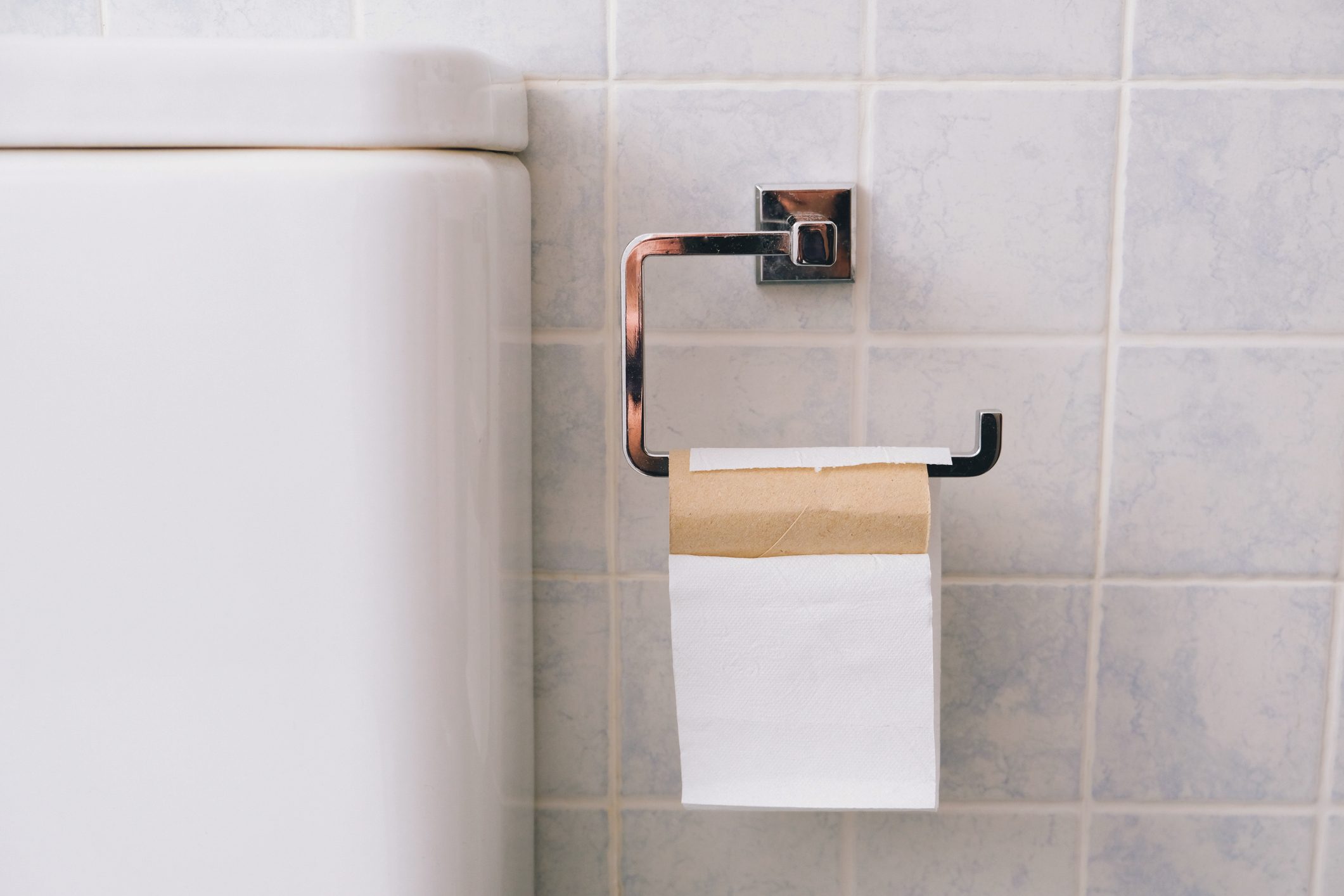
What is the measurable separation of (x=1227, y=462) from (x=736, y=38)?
1.22ft

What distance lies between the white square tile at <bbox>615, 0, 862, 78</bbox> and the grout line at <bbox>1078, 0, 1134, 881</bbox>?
150 mm

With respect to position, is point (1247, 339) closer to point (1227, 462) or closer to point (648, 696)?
point (1227, 462)

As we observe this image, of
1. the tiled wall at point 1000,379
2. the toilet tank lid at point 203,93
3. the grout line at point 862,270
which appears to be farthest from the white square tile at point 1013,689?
the toilet tank lid at point 203,93

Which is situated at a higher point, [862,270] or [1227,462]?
[862,270]

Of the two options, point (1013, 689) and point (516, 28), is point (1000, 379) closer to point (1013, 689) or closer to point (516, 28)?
point (1013, 689)

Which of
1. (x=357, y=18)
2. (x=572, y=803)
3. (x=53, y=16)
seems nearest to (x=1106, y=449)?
(x=572, y=803)

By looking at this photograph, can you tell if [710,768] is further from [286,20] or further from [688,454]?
[286,20]

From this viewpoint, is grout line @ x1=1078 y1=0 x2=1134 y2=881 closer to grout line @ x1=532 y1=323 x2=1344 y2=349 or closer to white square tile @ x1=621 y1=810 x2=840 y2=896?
grout line @ x1=532 y1=323 x2=1344 y2=349

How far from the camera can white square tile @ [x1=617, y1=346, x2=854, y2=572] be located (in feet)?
1.96

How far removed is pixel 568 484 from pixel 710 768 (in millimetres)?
186

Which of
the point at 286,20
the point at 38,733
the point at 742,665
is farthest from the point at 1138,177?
the point at 38,733

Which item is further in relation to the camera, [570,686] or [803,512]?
[570,686]

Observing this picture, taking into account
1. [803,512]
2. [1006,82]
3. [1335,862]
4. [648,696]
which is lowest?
[1335,862]

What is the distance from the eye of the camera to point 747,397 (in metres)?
0.60
